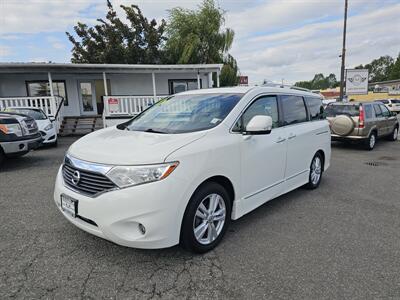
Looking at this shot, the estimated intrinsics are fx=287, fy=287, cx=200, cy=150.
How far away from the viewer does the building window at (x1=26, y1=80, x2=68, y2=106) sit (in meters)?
15.0

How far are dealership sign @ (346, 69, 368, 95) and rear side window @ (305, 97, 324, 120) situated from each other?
17.9 m

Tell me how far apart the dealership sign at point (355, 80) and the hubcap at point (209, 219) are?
21.1 metres

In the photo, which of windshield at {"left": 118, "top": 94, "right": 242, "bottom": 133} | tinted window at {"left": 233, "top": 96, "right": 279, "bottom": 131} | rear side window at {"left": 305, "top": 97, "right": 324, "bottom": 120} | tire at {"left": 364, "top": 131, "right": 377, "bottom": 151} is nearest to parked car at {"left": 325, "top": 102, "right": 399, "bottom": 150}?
tire at {"left": 364, "top": 131, "right": 377, "bottom": 151}

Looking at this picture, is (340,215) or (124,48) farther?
(124,48)

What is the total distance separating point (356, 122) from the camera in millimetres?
9164

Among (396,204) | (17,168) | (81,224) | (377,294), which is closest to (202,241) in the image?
(81,224)

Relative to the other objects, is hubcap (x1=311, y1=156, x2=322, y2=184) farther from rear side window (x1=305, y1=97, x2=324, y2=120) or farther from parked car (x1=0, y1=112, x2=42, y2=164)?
parked car (x1=0, y1=112, x2=42, y2=164)

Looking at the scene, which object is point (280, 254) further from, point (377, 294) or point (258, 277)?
point (377, 294)

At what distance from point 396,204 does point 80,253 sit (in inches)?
179

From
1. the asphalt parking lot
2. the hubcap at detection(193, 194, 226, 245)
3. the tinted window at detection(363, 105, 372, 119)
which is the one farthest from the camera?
the tinted window at detection(363, 105, 372, 119)

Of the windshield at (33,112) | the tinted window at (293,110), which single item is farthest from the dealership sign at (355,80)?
the windshield at (33,112)

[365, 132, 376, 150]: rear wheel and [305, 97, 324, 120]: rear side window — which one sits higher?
[305, 97, 324, 120]: rear side window

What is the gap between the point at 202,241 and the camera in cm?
297

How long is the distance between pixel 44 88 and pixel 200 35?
11034 millimetres
